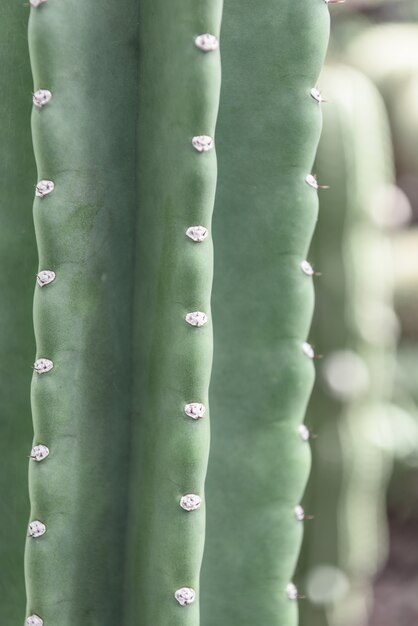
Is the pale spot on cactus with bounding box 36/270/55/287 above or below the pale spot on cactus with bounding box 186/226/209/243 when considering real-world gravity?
below

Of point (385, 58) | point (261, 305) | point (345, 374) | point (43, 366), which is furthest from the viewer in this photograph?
point (385, 58)

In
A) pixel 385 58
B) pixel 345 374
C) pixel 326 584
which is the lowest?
pixel 326 584

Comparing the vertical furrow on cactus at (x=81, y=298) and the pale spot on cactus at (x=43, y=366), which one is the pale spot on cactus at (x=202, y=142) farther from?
the pale spot on cactus at (x=43, y=366)

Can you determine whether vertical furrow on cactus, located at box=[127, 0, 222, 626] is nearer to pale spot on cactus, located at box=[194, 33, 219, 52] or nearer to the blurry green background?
pale spot on cactus, located at box=[194, 33, 219, 52]

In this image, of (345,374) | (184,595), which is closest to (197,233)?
(184,595)

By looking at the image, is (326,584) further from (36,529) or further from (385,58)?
(385,58)

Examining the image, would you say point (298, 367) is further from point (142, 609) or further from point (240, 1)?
point (240, 1)

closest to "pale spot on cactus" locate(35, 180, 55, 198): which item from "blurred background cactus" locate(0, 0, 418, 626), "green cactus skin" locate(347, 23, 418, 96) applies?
"blurred background cactus" locate(0, 0, 418, 626)
